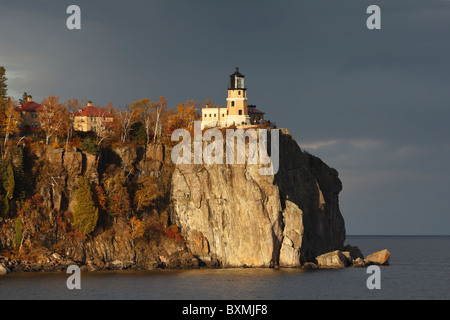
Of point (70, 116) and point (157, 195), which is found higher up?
point (70, 116)

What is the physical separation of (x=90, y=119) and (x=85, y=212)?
24.8 meters

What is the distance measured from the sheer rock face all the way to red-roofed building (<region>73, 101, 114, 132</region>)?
1931 cm

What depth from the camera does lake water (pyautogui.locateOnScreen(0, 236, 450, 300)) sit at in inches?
3691

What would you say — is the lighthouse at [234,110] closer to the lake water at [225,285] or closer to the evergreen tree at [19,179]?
the lake water at [225,285]

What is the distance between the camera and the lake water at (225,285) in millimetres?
93750

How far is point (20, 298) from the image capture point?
294ft

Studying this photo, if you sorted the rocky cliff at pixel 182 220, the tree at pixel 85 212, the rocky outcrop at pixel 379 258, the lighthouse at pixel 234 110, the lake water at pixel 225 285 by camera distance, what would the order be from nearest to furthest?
the lake water at pixel 225 285
the rocky cliff at pixel 182 220
the tree at pixel 85 212
the lighthouse at pixel 234 110
the rocky outcrop at pixel 379 258

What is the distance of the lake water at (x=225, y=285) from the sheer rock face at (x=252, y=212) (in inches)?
166

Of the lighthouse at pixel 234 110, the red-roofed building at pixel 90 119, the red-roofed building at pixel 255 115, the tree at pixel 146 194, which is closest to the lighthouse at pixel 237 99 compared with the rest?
the lighthouse at pixel 234 110

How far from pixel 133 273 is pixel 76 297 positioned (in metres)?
21.5

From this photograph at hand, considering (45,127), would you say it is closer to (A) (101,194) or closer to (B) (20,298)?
(A) (101,194)

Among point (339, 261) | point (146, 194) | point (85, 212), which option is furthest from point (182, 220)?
point (339, 261)
